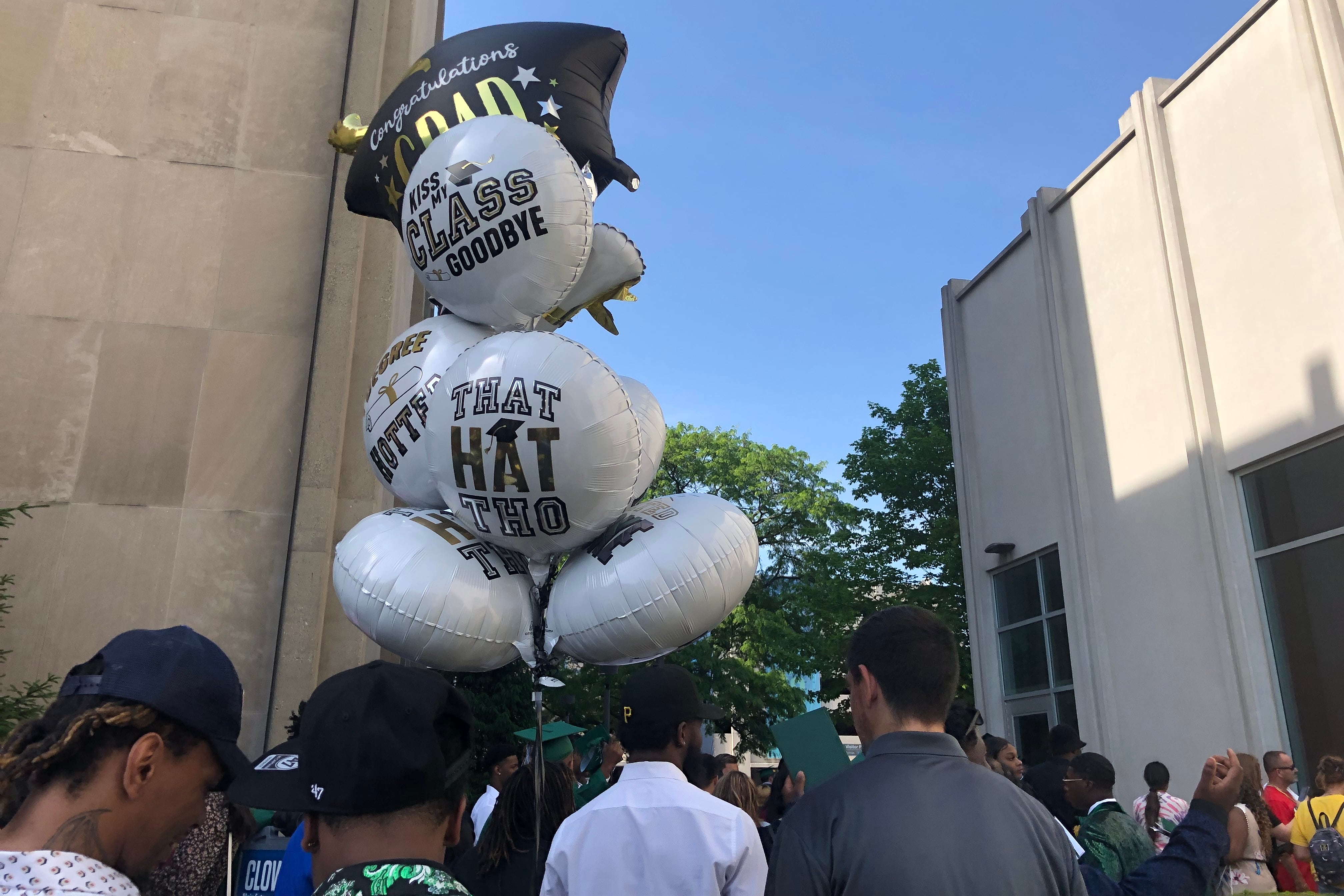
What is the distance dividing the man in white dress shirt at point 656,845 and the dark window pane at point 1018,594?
12.6m

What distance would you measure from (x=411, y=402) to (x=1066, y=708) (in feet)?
39.6

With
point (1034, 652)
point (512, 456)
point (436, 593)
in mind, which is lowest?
point (436, 593)

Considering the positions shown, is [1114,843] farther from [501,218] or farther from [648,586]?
[501,218]

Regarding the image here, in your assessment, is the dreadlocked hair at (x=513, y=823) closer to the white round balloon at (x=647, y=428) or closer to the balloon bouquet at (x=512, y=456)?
the balloon bouquet at (x=512, y=456)

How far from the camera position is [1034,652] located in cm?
1396

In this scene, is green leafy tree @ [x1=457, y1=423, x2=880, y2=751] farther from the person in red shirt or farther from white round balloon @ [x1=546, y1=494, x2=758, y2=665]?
white round balloon @ [x1=546, y1=494, x2=758, y2=665]

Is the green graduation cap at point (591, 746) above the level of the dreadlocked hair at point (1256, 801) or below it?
above

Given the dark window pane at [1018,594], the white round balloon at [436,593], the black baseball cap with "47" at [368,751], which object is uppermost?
the dark window pane at [1018,594]

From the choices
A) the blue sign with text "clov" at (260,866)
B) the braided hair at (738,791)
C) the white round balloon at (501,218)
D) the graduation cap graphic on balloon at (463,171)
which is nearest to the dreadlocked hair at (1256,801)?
the braided hair at (738,791)

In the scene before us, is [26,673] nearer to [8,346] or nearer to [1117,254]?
[8,346]

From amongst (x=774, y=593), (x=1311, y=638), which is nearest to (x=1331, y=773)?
(x=1311, y=638)

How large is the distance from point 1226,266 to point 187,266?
1102 centimetres

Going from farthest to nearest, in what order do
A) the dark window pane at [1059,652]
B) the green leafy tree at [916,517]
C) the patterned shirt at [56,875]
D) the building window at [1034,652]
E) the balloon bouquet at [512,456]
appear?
the green leafy tree at [916,517]
the building window at [1034,652]
the dark window pane at [1059,652]
the balloon bouquet at [512,456]
the patterned shirt at [56,875]

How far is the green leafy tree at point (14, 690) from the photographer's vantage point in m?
5.41
